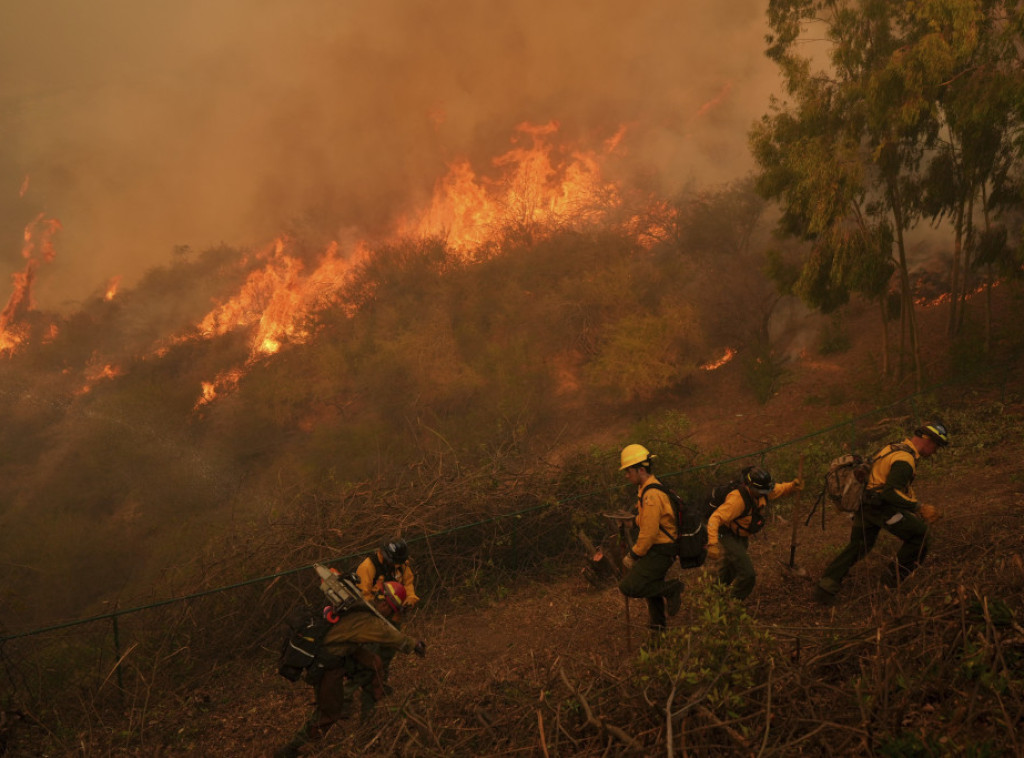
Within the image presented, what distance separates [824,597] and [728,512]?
3.97 feet

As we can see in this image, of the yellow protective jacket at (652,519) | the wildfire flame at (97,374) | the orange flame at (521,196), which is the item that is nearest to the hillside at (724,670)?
the yellow protective jacket at (652,519)

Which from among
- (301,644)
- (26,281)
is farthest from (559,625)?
(26,281)

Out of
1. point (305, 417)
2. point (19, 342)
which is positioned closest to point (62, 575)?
point (305, 417)

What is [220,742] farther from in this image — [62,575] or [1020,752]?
[62,575]

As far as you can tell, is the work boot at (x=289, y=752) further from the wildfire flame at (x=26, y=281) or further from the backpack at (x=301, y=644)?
the wildfire flame at (x=26, y=281)

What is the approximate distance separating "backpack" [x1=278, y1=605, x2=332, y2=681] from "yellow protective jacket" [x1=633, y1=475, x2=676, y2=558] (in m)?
2.37

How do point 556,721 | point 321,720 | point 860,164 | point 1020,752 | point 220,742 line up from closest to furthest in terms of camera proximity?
point 1020,752 < point 556,721 < point 321,720 < point 220,742 < point 860,164

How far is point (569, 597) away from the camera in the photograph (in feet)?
23.6

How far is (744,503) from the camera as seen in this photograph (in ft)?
16.2

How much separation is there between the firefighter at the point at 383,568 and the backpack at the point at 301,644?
0.57m

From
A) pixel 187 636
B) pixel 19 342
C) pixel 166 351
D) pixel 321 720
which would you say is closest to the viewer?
pixel 321 720

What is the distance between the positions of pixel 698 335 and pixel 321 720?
59.3ft

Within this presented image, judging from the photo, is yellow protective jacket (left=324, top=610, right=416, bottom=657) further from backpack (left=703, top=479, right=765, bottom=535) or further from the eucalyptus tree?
the eucalyptus tree

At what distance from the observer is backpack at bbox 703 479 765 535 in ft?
16.2
